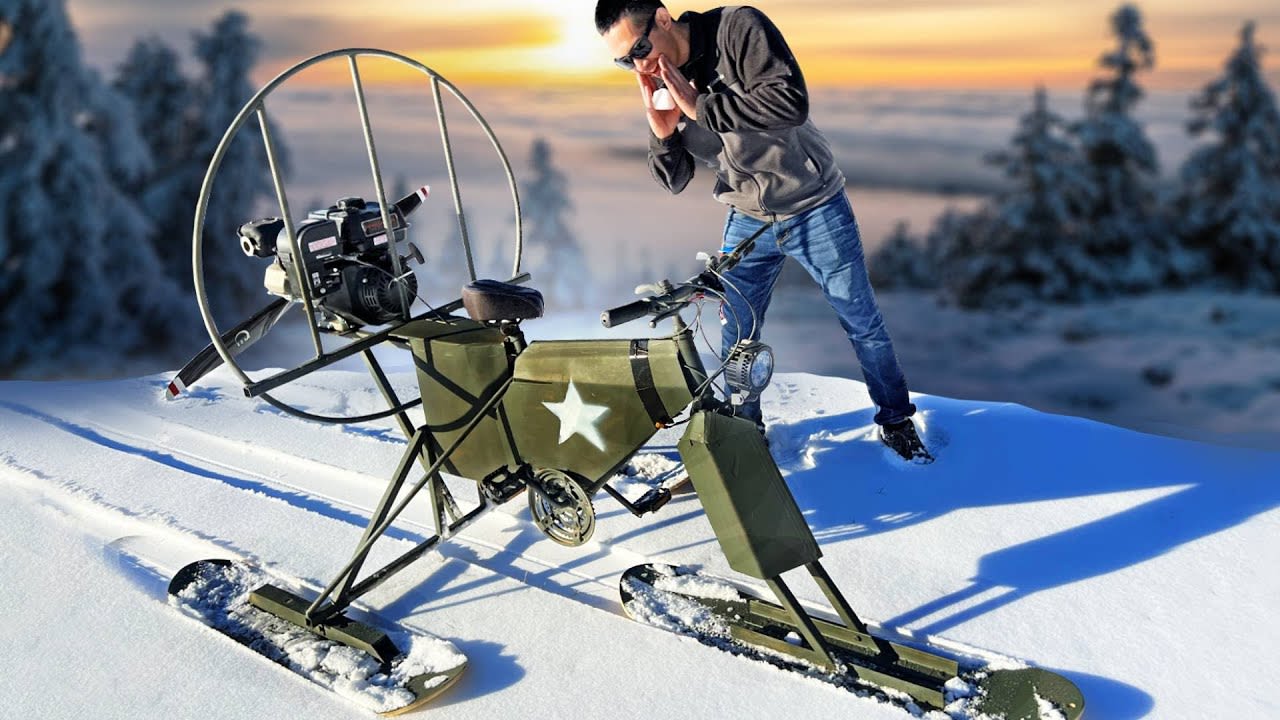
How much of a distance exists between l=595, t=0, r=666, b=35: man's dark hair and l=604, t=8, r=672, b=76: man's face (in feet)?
0.04

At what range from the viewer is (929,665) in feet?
8.15

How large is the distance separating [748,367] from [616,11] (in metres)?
1.15

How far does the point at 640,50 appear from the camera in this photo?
9.61 feet

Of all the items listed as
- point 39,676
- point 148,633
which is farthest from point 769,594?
point 39,676

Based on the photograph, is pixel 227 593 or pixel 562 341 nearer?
pixel 562 341

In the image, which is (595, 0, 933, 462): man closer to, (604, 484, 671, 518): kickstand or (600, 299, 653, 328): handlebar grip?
(600, 299, 653, 328): handlebar grip

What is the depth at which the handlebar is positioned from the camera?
240cm

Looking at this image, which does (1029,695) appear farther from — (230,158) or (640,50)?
(230,158)

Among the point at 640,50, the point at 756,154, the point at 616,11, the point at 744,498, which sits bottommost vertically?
the point at 744,498

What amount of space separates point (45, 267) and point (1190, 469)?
352 inches

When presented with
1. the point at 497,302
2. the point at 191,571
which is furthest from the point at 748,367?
the point at 191,571

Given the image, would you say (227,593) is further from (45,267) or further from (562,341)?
(45,267)

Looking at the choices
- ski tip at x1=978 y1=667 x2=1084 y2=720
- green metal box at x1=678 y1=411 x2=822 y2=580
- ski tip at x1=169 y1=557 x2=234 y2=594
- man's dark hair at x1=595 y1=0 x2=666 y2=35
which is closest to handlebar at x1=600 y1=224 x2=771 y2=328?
green metal box at x1=678 y1=411 x2=822 y2=580

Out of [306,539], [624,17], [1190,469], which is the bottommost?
[1190,469]
